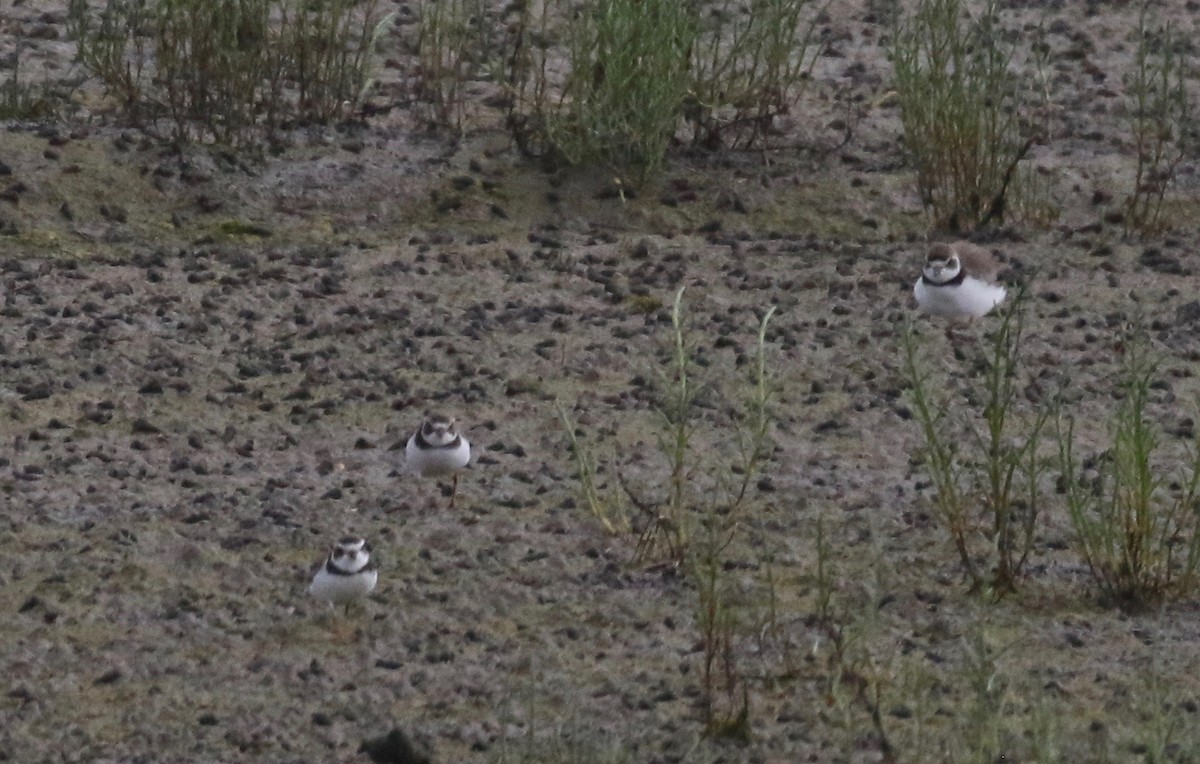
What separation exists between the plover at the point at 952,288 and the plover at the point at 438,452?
2.10 m

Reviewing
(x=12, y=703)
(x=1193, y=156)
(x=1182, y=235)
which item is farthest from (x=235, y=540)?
(x=1193, y=156)

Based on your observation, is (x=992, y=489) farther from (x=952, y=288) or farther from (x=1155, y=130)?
(x=1155, y=130)

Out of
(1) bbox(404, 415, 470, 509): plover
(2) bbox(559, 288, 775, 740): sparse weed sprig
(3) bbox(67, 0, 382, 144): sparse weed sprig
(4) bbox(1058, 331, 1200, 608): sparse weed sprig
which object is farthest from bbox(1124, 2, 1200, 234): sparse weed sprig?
(1) bbox(404, 415, 470, 509): plover

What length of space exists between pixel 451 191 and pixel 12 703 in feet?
15.2

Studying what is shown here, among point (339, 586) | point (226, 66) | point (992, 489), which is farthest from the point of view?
point (226, 66)

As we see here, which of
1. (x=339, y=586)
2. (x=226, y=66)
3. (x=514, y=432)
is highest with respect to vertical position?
(x=226, y=66)

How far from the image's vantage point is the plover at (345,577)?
5.98m

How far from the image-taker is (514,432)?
7.63 metres

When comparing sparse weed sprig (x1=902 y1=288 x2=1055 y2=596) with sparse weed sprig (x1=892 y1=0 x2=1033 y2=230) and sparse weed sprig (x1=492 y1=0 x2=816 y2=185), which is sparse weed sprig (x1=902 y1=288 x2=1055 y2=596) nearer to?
sparse weed sprig (x1=892 y1=0 x2=1033 y2=230)

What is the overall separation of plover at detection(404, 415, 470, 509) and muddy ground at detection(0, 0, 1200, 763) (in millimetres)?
131

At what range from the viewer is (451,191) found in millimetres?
9906

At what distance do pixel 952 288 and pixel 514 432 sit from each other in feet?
5.59

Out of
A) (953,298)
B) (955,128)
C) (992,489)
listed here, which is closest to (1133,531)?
(992,489)

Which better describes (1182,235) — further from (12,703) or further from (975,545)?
(12,703)
